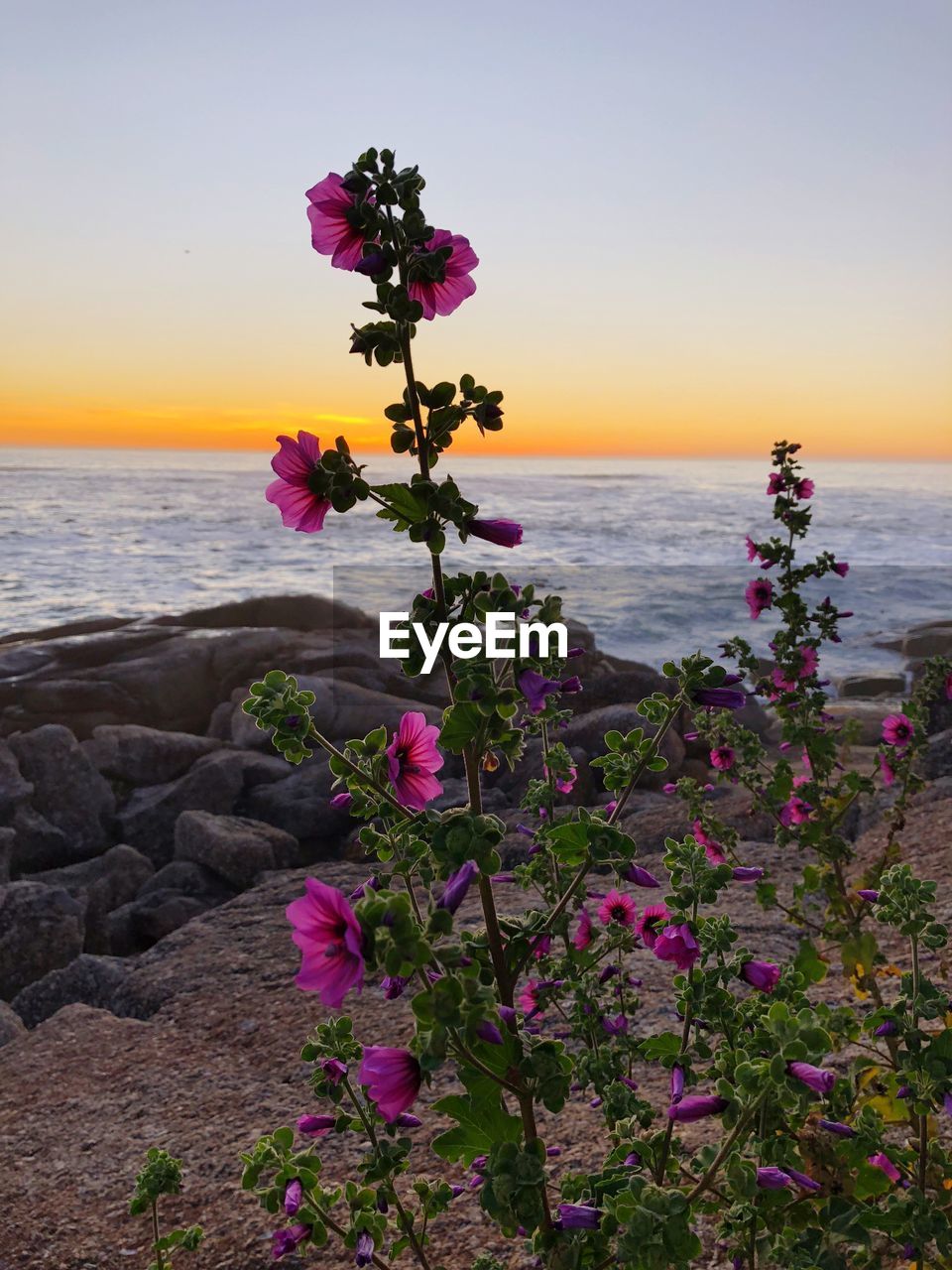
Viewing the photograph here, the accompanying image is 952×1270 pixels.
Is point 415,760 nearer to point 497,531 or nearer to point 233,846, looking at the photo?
point 497,531

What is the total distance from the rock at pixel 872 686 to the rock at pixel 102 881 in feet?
44.4

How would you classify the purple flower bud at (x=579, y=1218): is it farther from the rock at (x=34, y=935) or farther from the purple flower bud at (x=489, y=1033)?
the rock at (x=34, y=935)

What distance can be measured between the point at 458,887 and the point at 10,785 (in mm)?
9235

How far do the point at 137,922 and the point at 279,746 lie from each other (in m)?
6.81

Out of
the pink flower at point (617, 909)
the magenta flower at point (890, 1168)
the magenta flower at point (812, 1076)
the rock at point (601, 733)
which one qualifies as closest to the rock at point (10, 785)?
the rock at point (601, 733)

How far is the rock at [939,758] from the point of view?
8898 millimetres

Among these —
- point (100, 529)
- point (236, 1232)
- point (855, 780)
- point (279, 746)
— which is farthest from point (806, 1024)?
point (100, 529)

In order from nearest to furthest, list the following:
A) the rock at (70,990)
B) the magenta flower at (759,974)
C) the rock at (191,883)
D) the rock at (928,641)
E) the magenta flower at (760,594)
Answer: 1. the magenta flower at (759,974)
2. the magenta flower at (760,594)
3. the rock at (70,990)
4. the rock at (191,883)
5. the rock at (928,641)

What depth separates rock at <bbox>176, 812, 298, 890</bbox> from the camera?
8.27m

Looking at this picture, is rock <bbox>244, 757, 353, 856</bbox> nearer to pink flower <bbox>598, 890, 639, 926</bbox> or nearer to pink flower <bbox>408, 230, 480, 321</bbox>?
pink flower <bbox>598, 890, 639, 926</bbox>

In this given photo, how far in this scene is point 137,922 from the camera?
773cm

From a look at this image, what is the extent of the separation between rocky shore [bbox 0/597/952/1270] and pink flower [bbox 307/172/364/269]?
10.6ft

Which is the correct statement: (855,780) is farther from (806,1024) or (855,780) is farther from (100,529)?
(100,529)

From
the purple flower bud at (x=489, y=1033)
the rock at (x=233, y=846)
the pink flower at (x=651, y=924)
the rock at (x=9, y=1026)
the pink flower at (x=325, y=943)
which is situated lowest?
the rock at (x=9, y=1026)
